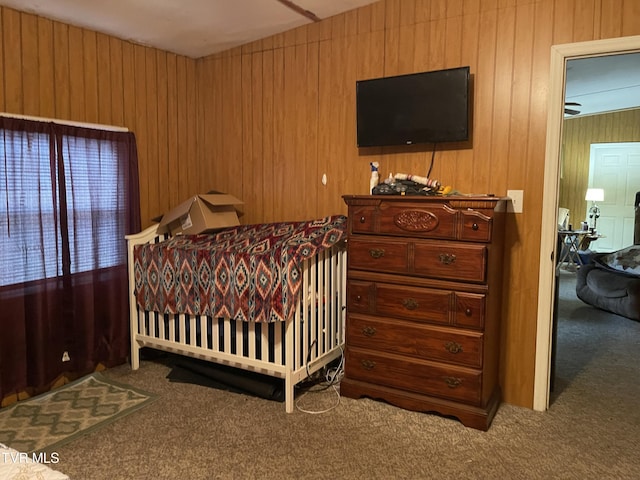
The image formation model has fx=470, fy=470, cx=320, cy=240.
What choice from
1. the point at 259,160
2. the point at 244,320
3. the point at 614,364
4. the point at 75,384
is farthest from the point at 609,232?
the point at 75,384

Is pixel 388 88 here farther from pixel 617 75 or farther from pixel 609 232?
pixel 609 232

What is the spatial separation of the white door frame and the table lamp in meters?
5.63

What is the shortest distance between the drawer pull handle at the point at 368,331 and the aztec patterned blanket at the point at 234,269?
17.9 inches

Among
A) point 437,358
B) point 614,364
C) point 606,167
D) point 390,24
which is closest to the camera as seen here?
point 437,358

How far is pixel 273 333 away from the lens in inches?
109

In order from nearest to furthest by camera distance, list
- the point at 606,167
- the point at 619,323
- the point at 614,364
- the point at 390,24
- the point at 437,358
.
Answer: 1. the point at 437,358
2. the point at 390,24
3. the point at 614,364
4. the point at 619,323
5. the point at 606,167

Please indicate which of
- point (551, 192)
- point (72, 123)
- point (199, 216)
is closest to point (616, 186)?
point (551, 192)

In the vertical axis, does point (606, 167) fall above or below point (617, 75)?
below

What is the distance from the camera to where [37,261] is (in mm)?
2848

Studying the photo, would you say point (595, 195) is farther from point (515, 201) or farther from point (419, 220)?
point (419, 220)

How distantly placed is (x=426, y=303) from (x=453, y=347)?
27 centimetres

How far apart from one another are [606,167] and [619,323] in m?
4.04

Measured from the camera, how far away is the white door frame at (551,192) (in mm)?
2463

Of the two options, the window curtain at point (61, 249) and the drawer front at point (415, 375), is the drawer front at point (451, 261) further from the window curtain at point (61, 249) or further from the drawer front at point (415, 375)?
the window curtain at point (61, 249)
